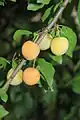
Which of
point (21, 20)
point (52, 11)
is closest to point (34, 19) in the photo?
point (21, 20)

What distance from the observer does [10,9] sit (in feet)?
7.64

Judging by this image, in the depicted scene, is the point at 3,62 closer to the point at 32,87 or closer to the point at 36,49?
the point at 36,49

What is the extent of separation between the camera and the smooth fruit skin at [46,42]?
0.88 meters

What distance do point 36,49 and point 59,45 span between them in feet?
0.19

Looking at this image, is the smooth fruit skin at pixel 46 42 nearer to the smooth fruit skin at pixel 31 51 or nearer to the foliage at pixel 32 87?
the smooth fruit skin at pixel 31 51

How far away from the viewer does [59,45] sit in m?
0.90

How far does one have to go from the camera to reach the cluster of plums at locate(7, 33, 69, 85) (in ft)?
2.86

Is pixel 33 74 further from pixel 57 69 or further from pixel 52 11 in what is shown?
pixel 57 69

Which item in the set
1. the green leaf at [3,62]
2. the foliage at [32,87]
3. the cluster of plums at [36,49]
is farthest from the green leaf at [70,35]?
the foliage at [32,87]

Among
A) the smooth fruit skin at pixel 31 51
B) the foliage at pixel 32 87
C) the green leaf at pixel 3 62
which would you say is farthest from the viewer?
the foliage at pixel 32 87

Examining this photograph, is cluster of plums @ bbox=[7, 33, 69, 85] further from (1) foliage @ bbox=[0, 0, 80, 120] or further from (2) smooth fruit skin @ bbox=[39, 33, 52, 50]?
(1) foliage @ bbox=[0, 0, 80, 120]

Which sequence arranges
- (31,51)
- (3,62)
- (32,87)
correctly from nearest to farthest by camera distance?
(31,51)
(3,62)
(32,87)

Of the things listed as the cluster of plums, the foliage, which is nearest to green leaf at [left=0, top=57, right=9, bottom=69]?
the cluster of plums

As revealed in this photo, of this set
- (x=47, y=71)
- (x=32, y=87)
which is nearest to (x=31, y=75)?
(x=47, y=71)
